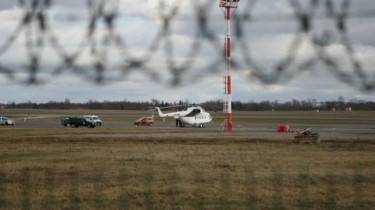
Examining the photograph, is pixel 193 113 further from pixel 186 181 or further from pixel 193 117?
pixel 186 181

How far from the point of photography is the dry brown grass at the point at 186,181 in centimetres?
1489

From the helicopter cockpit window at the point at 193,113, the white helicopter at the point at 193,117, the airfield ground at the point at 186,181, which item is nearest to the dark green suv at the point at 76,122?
the white helicopter at the point at 193,117

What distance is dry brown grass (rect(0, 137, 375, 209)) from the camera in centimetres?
1489

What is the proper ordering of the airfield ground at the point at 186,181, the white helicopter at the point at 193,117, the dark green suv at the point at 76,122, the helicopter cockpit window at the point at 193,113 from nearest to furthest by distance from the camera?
the airfield ground at the point at 186,181, the dark green suv at the point at 76,122, the white helicopter at the point at 193,117, the helicopter cockpit window at the point at 193,113

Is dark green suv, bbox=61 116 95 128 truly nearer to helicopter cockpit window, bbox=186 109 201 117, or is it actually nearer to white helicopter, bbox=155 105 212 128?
white helicopter, bbox=155 105 212 128

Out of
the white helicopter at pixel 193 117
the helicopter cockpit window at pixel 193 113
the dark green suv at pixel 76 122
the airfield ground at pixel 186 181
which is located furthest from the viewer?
the helicopter cockpit window at pixel 193 113

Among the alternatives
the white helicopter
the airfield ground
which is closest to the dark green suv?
the white helicopter

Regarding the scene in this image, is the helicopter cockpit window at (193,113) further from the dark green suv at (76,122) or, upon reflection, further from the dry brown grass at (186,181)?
the dry brown grass at (186,181)

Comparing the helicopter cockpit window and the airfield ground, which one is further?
the helicopter cockpit window

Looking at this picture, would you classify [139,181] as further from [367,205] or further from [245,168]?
[367,205]

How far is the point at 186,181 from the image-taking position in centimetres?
1892

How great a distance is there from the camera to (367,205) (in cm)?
1460

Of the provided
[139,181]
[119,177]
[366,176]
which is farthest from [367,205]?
[119,177]

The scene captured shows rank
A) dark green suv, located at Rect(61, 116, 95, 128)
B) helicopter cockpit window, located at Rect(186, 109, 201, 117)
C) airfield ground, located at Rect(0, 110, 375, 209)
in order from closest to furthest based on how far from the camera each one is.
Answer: airfield ground, located at Rect(0, 110, 375, 209)
dark green suv, located at Rect(61, 116, 95, 128)
helicopter cockpit window, located at Rect(186, 109, 201, 117)
